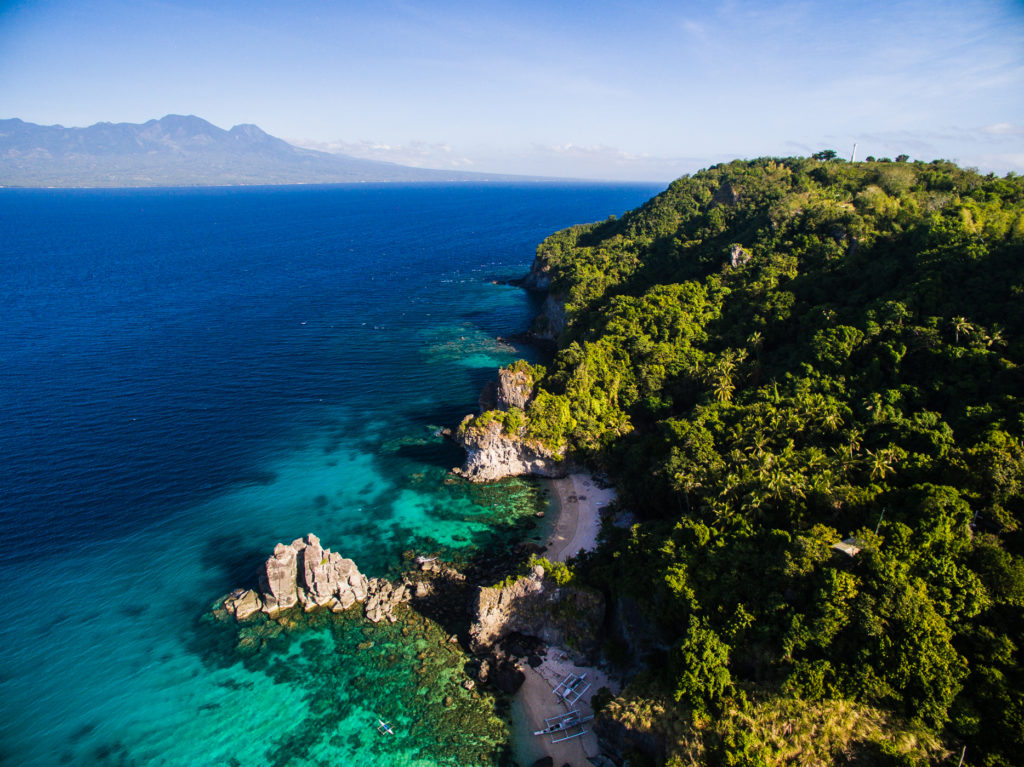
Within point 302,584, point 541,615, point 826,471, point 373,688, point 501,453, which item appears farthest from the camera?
point 501,453

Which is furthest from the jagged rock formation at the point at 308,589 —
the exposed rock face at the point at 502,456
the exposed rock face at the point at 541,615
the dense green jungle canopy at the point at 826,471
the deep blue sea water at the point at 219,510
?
the dense green jungle canopy at the point at 826,471

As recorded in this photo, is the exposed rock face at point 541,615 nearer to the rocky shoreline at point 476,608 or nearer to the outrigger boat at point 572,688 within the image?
the rocky shoreline at point 476,608

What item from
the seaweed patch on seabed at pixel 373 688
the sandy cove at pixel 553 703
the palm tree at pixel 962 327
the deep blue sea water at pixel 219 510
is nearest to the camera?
the sandy cove at pixel 553 703

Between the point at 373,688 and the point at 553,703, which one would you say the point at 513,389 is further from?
the point at 373,688

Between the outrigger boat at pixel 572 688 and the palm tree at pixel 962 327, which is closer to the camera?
the outrigger boat at pixel 572 688

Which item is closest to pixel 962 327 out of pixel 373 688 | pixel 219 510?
pixel 373 688

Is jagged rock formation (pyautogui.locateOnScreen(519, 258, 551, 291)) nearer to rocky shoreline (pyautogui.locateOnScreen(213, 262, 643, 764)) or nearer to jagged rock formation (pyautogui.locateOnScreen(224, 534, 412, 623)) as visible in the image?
rocky shoreline (pyautogui.locateOnScreen(213, 262, 643, 764))
